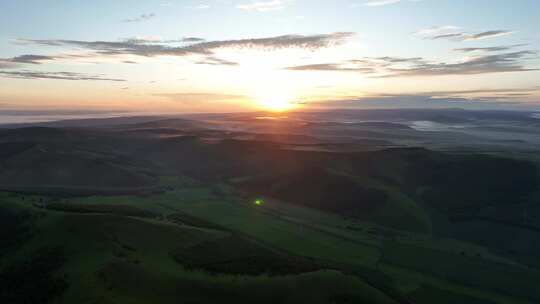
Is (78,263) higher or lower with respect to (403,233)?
higher

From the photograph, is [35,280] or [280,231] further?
[280,231]

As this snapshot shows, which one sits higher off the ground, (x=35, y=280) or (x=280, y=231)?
(x=35, y=280)

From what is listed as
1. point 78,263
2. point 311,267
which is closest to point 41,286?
point 78,263

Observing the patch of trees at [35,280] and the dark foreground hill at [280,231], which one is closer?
the patch of trees at [35,280]

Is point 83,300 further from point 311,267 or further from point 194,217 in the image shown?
point 194,217

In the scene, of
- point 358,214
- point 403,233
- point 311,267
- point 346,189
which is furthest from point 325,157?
point 311,267

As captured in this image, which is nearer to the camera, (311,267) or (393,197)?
(311,267)

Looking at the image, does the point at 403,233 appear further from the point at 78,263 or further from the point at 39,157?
the point at 39,157

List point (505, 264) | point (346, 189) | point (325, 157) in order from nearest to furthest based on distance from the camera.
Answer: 1. point (505, 264)
2. point (346, 189)
3. point (325, 157)

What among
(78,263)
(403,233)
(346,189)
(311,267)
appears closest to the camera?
(78,263)

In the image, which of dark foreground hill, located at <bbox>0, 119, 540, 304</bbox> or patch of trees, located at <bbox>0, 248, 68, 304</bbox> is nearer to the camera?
patch of trees, located at <bbox>0, 248, 68, 304</bbox>
